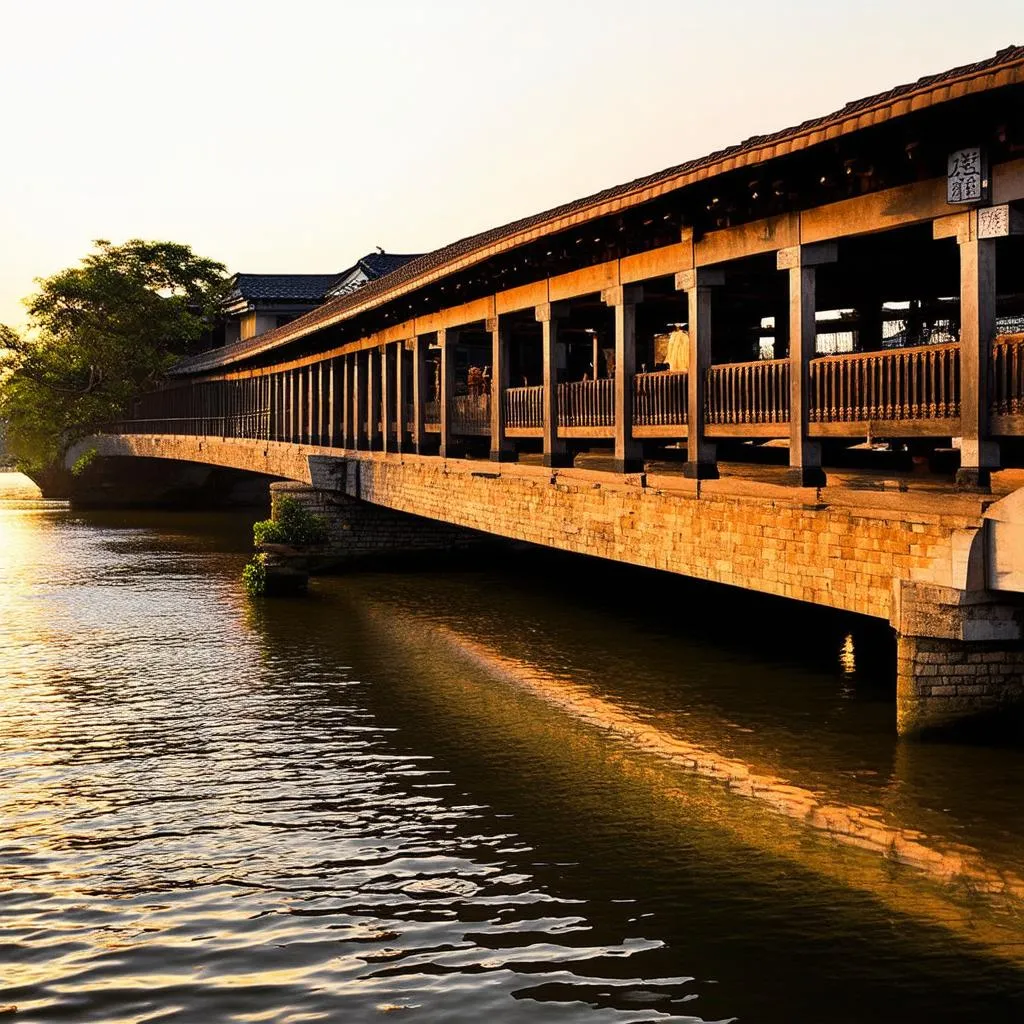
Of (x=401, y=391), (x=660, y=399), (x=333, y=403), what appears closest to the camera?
(x=660, y=399)

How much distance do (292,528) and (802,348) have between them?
1787 cm

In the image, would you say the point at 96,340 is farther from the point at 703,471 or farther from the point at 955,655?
the point at 955,655

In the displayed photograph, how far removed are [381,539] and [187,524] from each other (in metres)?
23.3

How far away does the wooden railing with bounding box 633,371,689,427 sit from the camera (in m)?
20.6

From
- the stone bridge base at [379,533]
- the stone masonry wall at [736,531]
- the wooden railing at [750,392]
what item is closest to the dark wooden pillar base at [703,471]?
the stone masonry wall at [736,531]

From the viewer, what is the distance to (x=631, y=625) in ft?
80.7

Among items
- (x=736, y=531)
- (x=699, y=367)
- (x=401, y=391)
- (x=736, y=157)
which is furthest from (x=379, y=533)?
(x=736, y=157)

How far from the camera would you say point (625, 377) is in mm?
21609

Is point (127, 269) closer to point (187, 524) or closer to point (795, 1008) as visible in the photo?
point (187, 524)

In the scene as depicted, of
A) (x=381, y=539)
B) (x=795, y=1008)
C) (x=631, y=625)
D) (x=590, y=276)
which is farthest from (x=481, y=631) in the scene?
(x=795, y=1008)

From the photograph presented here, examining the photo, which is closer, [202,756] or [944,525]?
[944,525]

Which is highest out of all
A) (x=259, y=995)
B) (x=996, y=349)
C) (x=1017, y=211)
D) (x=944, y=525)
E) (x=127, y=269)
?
(x=127, y=269)

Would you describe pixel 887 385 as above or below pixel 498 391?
below

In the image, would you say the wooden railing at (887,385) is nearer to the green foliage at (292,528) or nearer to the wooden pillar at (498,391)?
the wooden pillar at (498,391)
